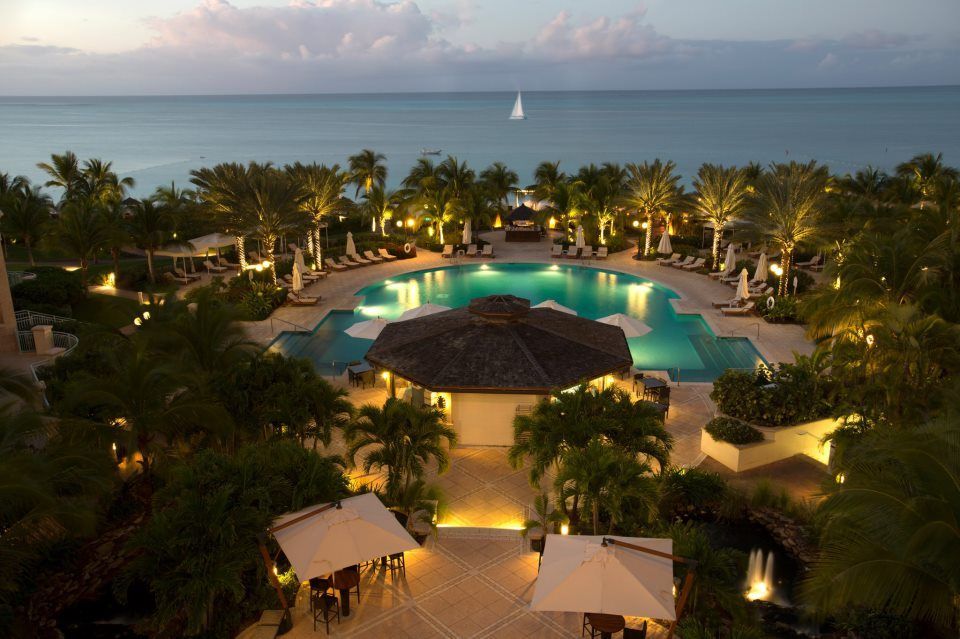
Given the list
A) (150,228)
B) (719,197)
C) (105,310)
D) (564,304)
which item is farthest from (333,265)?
(719,197)

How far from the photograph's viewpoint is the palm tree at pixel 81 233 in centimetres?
2591

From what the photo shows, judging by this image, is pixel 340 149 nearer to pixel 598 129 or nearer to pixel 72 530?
pixel 598 129

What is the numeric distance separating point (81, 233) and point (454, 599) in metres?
23.0

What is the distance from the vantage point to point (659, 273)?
1250 inches

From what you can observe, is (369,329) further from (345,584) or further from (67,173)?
(67,173)

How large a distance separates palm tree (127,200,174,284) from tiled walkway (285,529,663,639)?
22852 millimetres

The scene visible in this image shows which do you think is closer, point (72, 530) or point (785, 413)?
point (72, 530)

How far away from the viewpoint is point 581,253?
35.3m

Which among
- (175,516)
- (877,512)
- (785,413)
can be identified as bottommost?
(785,413)

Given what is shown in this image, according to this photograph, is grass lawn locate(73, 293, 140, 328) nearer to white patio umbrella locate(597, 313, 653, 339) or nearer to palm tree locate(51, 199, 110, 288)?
palm tree locate(51, 199, 110, 288)

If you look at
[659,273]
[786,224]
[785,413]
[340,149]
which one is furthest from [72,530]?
[340,149]

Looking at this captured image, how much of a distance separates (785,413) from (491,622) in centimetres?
809

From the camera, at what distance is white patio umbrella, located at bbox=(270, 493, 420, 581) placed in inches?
344

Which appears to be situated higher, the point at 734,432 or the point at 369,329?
the point at 369,329
